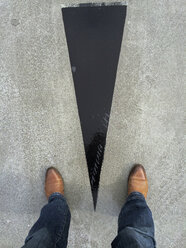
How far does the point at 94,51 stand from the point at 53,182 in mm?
1191

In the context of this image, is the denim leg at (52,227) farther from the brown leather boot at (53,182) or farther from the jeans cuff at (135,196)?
the jeans cuff at (135,196)

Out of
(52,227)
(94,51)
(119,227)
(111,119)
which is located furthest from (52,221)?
(94,51)

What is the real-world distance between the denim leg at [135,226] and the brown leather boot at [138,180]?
5 cm

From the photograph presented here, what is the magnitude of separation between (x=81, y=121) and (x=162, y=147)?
2.48 ft

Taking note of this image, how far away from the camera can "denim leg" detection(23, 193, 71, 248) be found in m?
1.32

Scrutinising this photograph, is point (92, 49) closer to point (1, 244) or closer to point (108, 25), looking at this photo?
point (108, 25)

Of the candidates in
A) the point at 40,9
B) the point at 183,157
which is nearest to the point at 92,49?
the point at 40,9

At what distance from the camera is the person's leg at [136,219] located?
1346 mm

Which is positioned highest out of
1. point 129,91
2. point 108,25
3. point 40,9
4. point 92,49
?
point 40,9

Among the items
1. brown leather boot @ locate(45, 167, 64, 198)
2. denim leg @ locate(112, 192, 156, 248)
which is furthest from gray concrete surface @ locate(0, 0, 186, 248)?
denim leg @ locate(112, 192, 156, 248)

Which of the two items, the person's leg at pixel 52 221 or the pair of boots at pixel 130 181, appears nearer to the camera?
the person's leg at pixel 52 221

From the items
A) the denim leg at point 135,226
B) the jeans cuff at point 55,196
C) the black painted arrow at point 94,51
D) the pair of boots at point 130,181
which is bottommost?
the denim leg at point 135,226

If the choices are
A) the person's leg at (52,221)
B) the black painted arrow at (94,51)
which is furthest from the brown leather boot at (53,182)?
the black painted arrow at (94,51)

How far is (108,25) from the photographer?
1768 mm
